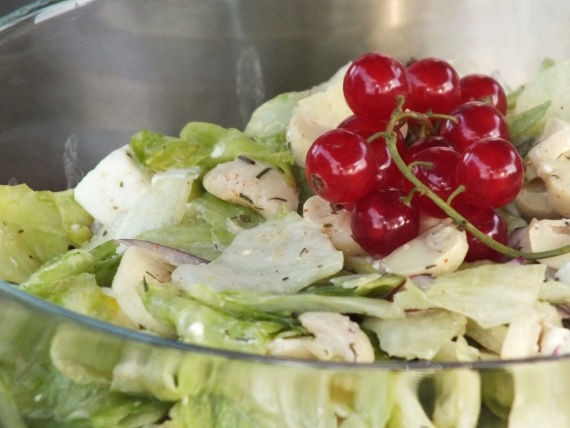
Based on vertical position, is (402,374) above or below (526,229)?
above

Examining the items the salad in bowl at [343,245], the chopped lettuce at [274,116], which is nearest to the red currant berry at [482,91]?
the salad in bowl at [343,245]

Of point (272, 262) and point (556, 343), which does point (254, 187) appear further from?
point (556, 343)

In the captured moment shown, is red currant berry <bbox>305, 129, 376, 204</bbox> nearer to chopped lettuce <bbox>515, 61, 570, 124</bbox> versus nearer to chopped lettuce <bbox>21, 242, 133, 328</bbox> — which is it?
chopped lettuce <bbox>21, 242, 133, 328</bbox>

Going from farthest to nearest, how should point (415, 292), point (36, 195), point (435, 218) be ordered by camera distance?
point (36, 195), point (435, 218), point (415, 292)

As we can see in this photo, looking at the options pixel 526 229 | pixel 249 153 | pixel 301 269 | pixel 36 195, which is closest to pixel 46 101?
pixel 36 195

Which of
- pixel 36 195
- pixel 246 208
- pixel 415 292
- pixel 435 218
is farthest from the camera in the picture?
pixel 36 195

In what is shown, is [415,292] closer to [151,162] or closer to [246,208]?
[246,208]

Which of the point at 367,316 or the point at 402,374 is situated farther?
the point at 367,316

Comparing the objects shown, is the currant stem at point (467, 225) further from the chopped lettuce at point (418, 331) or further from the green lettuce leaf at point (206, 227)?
the green lettuce leaf at point (206, 227)
